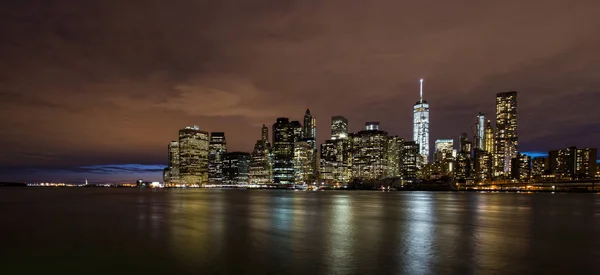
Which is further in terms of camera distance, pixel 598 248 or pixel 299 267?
pixel 598 248

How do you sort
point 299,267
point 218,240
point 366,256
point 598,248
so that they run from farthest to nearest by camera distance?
point 218,240, point 598,248, point 366,256, point 299,267

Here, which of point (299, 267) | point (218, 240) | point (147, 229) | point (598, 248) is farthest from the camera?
point (147, 229)

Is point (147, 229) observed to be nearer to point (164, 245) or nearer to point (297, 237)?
point (164, 245)

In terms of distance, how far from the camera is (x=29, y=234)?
34.3 metres

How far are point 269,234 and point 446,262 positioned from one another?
49.1 ft

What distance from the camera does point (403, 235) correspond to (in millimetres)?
33312

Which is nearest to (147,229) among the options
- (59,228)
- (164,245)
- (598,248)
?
(59,228)

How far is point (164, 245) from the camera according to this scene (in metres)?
28.2

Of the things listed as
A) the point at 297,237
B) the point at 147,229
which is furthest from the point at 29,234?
the point at 297,237

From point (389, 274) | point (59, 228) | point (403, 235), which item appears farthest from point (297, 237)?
point (59, 228)

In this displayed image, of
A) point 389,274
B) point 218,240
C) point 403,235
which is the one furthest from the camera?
point 403,235

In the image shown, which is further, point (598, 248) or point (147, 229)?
point (147, 229)

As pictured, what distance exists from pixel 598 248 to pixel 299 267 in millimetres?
20429

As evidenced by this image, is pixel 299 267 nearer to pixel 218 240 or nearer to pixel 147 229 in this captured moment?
pixel 218 240
